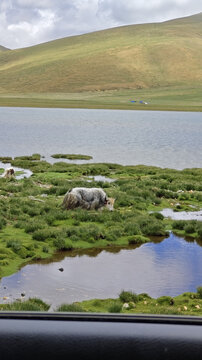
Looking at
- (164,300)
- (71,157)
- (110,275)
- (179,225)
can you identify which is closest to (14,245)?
(110,275)

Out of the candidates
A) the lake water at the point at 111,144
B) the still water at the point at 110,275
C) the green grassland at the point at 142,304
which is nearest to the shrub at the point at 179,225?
the still water at the point at 110,275

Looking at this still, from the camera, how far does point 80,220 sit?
19219 millimetres

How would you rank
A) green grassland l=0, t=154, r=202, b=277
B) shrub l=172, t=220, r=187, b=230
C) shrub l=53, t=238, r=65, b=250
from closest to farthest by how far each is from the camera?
green grassland l=0, t=154, r=202, b=277 < shrub l=53, t=238, r=65, b=250 < shrub l=172, t=220, r=187, b=230

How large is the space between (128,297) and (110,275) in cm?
260

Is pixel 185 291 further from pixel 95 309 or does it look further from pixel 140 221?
pixel 140 221

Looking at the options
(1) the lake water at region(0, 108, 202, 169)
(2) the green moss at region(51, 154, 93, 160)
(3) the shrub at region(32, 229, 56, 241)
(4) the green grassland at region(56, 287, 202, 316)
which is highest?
(1) the lake water at region(0, 108, 202, 169)

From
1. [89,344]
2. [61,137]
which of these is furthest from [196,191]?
[61,137]

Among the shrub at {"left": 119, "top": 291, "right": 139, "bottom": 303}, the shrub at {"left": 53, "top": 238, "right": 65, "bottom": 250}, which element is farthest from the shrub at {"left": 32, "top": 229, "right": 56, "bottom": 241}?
the shrub at {"left": 119, "top": 291, "right": 139, "bottom": 303}

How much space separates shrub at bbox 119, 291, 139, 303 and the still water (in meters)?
0.72

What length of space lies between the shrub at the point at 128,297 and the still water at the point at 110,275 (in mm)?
725

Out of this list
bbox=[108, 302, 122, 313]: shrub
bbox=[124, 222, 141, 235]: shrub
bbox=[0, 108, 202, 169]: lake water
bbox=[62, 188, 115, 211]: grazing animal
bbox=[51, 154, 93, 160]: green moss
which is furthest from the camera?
bbox=[0, 108, 202, 169]: lake water

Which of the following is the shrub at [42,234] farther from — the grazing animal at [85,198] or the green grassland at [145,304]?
the green grassland at [145,304]

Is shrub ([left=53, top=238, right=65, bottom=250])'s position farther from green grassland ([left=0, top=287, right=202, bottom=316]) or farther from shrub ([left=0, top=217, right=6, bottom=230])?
green grassland ([left=0, top=287, right=202, bottom=316])

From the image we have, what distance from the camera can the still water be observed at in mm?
12258
